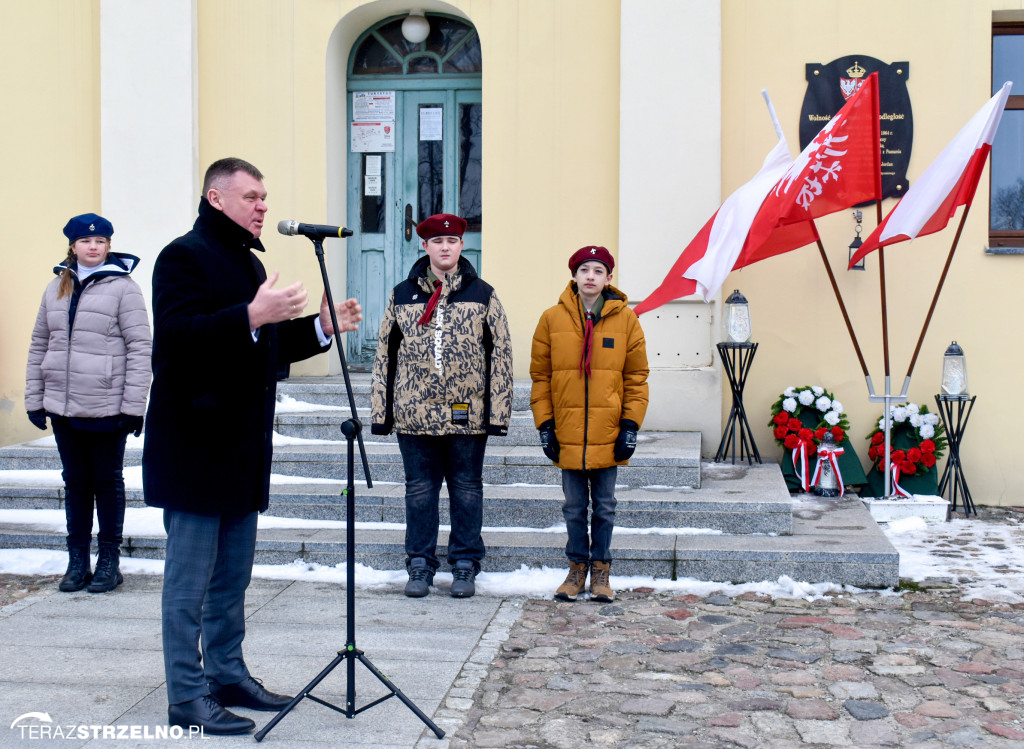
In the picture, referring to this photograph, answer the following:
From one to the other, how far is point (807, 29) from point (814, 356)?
7.89 ft

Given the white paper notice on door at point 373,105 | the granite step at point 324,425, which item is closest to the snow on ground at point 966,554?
the granite step at point 324,425

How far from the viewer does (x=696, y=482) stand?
658 cm

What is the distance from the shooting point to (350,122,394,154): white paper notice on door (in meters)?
8.99

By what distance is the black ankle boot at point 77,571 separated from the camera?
552 cm

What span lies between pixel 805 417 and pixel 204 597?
521cm

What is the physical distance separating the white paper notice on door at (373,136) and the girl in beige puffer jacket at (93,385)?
12.1 ft

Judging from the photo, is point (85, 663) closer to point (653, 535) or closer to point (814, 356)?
point (653, 535)

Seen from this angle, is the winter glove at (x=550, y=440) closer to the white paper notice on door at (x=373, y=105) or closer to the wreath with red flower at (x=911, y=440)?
the wreath with red flower at (x=911, y=440)

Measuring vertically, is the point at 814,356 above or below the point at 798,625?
above

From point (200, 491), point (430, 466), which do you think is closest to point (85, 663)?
point (200, 491)

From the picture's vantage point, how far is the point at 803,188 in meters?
6.80

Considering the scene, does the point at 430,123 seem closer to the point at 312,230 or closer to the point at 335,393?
the point at 335,393

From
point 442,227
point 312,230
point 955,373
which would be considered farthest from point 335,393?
point 312,230

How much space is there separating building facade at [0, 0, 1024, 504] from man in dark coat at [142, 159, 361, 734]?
4621 mm
